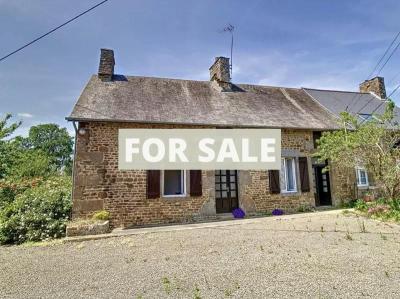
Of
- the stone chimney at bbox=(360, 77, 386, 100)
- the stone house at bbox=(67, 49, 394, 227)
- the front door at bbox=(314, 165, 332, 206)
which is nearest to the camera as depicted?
the stone house at bbox=(67, 49, 394, 227)

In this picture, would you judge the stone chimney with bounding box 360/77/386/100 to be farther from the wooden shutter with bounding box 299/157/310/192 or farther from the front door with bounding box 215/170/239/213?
the front door with bounding box 215/170/239/213

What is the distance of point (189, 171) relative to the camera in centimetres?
941

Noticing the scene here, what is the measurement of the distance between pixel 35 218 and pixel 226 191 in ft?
19.9

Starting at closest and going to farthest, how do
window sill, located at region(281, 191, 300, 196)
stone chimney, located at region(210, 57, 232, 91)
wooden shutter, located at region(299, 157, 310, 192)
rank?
window sill, located at region(281, 191, 300, 196) → wooden shutter, located at region(299, 157, 310, 192) → stone chimney, located at region(210, 57, 232, 91)

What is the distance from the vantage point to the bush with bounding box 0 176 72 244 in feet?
23.7

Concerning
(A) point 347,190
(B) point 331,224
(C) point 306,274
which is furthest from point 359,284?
(A) point 347,190

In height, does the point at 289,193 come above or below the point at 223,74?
below

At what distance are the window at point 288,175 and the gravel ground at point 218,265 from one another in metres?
3.28

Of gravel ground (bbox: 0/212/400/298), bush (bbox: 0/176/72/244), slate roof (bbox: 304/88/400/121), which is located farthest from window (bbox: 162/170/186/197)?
slate roof (bbox: 304/88/400/121)

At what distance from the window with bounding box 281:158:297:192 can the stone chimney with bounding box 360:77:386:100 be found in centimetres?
889

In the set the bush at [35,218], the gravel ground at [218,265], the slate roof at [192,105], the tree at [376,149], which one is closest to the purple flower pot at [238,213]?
the gravel ground at [218,265]

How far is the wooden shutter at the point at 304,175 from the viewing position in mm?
10516

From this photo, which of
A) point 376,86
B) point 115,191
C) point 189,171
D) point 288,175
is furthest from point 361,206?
point 376,86

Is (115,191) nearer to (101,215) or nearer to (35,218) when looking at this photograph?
(101,215)
